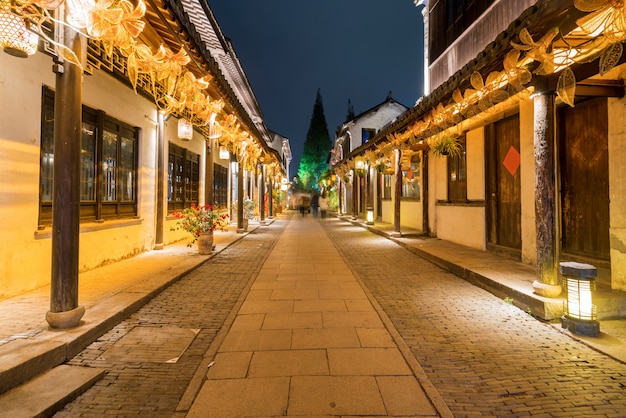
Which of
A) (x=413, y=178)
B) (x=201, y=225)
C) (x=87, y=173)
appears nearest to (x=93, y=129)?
(x=87, y=173)

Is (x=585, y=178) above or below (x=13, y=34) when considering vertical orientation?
below

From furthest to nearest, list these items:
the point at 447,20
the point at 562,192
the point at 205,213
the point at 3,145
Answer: the point at 447,20 < the point at 205,213 < the point at 562,192 < the point at 3,145

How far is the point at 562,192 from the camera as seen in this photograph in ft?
24.2

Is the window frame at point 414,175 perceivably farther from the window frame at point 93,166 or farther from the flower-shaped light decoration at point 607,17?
the flower-shaped light decoration at point 607,17

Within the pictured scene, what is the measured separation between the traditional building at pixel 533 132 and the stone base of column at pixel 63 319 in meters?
6.27

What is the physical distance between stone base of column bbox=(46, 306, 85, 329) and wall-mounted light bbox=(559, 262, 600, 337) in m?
6.07

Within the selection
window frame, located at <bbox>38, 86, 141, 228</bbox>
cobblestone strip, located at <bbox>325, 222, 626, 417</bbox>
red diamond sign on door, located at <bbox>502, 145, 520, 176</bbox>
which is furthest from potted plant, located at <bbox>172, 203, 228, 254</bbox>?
red diamond sign on door, located at <bbox>502, 145, 520, 176</bbox>

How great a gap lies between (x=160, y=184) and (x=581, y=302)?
10215 mm

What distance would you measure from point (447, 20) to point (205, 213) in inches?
411

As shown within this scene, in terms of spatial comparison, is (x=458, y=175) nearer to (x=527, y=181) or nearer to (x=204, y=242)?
(x=527, y=181)

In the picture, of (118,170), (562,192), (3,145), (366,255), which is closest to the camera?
(3,145)

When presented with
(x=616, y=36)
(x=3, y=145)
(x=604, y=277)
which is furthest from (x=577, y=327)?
(x=3, y=145)

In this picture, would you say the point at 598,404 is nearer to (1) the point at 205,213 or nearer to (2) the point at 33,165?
(2) the point at 33,165

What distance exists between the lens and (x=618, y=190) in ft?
18.3
